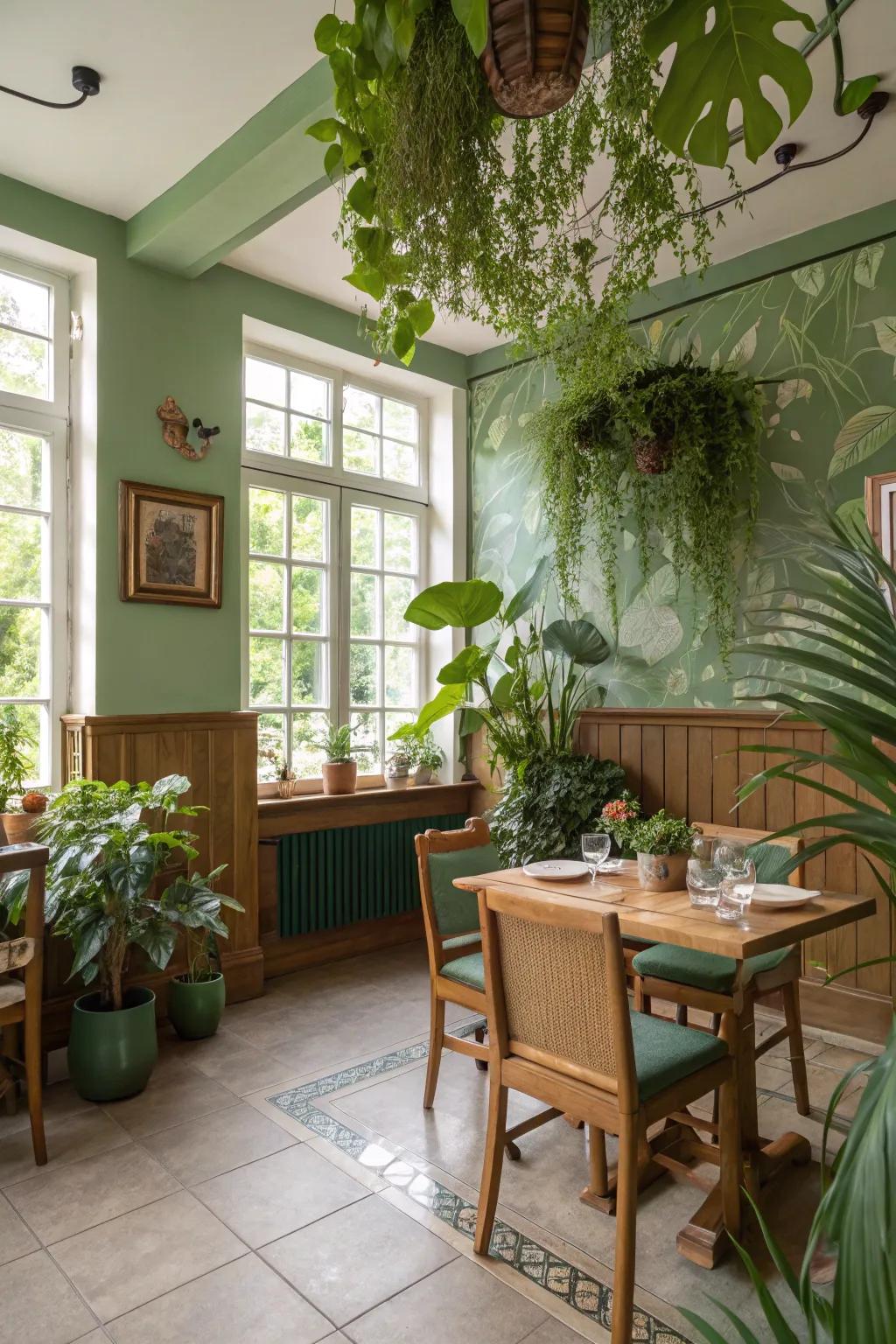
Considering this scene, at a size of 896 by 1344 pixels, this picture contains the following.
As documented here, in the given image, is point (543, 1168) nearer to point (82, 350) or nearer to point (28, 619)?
point (28, 619)

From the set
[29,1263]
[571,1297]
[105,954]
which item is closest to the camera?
[571,1297]

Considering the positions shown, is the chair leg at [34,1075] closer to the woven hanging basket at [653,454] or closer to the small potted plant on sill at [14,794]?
the small potted plant on sill at [14,794]

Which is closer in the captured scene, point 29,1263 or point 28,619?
point 29,1263

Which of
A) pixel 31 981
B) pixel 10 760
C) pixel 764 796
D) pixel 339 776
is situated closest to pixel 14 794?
pixel 10 760

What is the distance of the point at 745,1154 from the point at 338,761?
2.69 meters

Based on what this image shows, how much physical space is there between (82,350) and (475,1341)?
363 centimetres

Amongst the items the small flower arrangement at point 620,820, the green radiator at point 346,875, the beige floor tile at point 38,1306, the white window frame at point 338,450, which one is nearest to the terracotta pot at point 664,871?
the small flower arrangement at point 620,820

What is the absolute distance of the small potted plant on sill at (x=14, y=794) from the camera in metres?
3.19

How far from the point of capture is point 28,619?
358cm

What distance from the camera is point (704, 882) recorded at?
2.35 meters

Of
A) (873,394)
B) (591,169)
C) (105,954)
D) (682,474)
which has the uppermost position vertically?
(591,169)

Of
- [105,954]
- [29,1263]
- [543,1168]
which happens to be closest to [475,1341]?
[543,1168]

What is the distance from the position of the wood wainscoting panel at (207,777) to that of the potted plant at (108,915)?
36cm

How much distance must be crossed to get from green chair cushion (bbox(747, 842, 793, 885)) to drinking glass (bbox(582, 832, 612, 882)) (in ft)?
1.71
